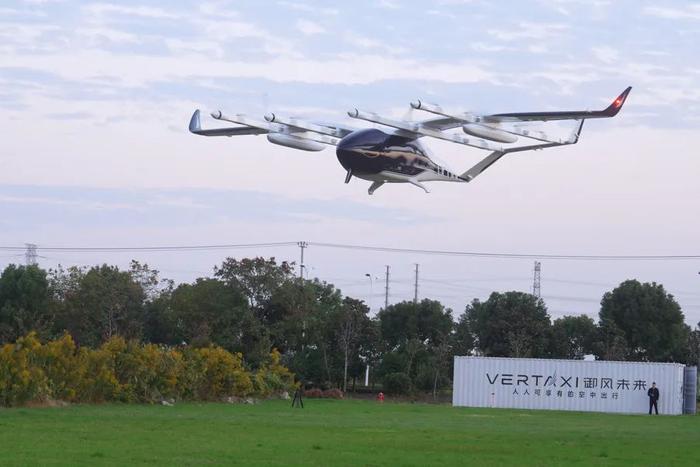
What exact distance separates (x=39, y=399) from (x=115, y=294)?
35.5m

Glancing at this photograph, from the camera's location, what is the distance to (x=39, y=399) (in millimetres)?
39062

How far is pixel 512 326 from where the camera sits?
78812 mm

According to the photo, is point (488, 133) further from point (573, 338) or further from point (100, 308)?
point (573, 338)

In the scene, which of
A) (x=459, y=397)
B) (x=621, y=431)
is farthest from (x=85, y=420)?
(x=459, y=397)

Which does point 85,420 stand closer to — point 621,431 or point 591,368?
point 621,431

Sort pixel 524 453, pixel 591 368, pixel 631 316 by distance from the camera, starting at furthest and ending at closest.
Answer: pixel 631 316
pixel 591 368
pixel 524 453

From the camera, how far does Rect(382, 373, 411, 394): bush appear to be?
66.5m

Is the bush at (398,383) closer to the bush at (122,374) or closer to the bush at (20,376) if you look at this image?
the bush at (122,374)

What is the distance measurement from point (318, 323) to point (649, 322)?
2421cm

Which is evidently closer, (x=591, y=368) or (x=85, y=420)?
(x=85, y=420)

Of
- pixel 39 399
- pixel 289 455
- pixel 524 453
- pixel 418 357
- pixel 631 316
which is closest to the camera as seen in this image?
pixel 289 455

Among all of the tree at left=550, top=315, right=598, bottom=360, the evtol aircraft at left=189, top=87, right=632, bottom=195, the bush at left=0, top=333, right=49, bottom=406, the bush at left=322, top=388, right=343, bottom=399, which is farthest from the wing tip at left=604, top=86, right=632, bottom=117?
the tree at left=550, top=315, right=598, bottom=360

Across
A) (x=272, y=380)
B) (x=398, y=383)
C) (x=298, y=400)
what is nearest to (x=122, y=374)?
(x=298, y=400)

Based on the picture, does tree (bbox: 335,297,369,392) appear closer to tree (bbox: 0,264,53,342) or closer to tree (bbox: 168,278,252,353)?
tree (bbox: 168,278,252,353)
